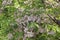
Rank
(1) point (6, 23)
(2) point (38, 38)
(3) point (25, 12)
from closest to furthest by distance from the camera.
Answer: (3) point (25, 12) < (2) point (38, 38) < (1) point (6, 23)

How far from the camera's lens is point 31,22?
2.18 meters

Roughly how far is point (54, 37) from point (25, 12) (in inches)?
20.7

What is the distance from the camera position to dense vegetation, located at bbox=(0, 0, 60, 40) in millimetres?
2115

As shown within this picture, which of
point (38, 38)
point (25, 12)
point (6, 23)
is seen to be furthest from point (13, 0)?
point (38, 38)

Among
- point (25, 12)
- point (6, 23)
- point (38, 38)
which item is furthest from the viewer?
point (6, 23)

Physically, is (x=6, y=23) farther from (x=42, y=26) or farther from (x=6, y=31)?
(x=42, y=26)

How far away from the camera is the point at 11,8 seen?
258 cm

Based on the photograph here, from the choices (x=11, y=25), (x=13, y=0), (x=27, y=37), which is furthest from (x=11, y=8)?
Answer: (x=27, y=37)

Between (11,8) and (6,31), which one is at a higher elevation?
(11,8)

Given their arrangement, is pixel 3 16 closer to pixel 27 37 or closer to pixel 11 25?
pixel 11 25

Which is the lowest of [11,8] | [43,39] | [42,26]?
[43,39]

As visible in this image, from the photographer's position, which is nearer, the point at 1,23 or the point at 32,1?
the point at 32,1

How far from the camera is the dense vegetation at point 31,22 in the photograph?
2.12 meters

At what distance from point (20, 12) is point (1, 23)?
52 centimetres
